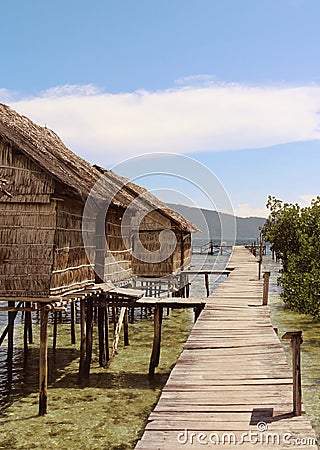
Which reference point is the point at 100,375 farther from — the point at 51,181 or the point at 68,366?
the point at 51,181

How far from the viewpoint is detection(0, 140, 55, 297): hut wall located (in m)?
12.5

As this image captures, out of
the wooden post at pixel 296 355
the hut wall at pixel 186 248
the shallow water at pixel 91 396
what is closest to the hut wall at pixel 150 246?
the shallow water at pixel 91 396

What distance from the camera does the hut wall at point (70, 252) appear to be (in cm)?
1274

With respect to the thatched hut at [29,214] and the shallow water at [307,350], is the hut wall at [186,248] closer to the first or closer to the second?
the shallow water at [307,350]

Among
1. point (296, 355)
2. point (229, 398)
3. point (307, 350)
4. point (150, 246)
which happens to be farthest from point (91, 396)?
point (150, 246)

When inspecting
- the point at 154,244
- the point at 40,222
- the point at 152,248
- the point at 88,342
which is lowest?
the point at 88,342

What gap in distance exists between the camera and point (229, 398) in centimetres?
723

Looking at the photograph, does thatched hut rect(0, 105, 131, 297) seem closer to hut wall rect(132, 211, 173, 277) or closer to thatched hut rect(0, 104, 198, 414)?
thatched hut rect(0, 104, 198, 414)

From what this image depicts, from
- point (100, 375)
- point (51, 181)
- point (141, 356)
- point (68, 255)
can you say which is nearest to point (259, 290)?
point (141, 356)

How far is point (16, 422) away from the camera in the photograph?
11867 mm

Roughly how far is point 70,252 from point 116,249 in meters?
4.64

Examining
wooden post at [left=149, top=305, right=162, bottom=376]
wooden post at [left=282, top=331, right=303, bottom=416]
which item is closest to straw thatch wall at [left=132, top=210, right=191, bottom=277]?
wooden post at [left=149, top=305, right=162, bottom=376]

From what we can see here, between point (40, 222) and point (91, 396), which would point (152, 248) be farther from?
point (40, 222)

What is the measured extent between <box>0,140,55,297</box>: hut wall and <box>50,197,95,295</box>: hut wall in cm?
22
